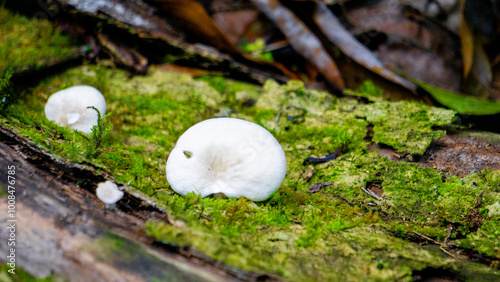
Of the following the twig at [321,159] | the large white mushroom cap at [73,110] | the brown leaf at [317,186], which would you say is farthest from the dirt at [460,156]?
the large white mushroom cap at [73,110]

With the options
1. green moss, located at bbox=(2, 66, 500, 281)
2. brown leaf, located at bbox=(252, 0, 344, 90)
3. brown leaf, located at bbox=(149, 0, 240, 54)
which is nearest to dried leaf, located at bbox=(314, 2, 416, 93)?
brown leaf, located at bbox=(252, 0, 344, 90)

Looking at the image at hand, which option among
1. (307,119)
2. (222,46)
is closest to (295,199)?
(307,119)

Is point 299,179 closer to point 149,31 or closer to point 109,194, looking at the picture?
point 109,194

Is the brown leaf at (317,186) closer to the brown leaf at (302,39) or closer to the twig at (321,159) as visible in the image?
the twig at (321,159)

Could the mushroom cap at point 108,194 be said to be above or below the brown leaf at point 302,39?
below

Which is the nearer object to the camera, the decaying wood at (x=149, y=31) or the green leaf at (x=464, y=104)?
the green leaf at (x=464, y=104)

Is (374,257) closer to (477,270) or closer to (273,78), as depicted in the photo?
(477,270)
